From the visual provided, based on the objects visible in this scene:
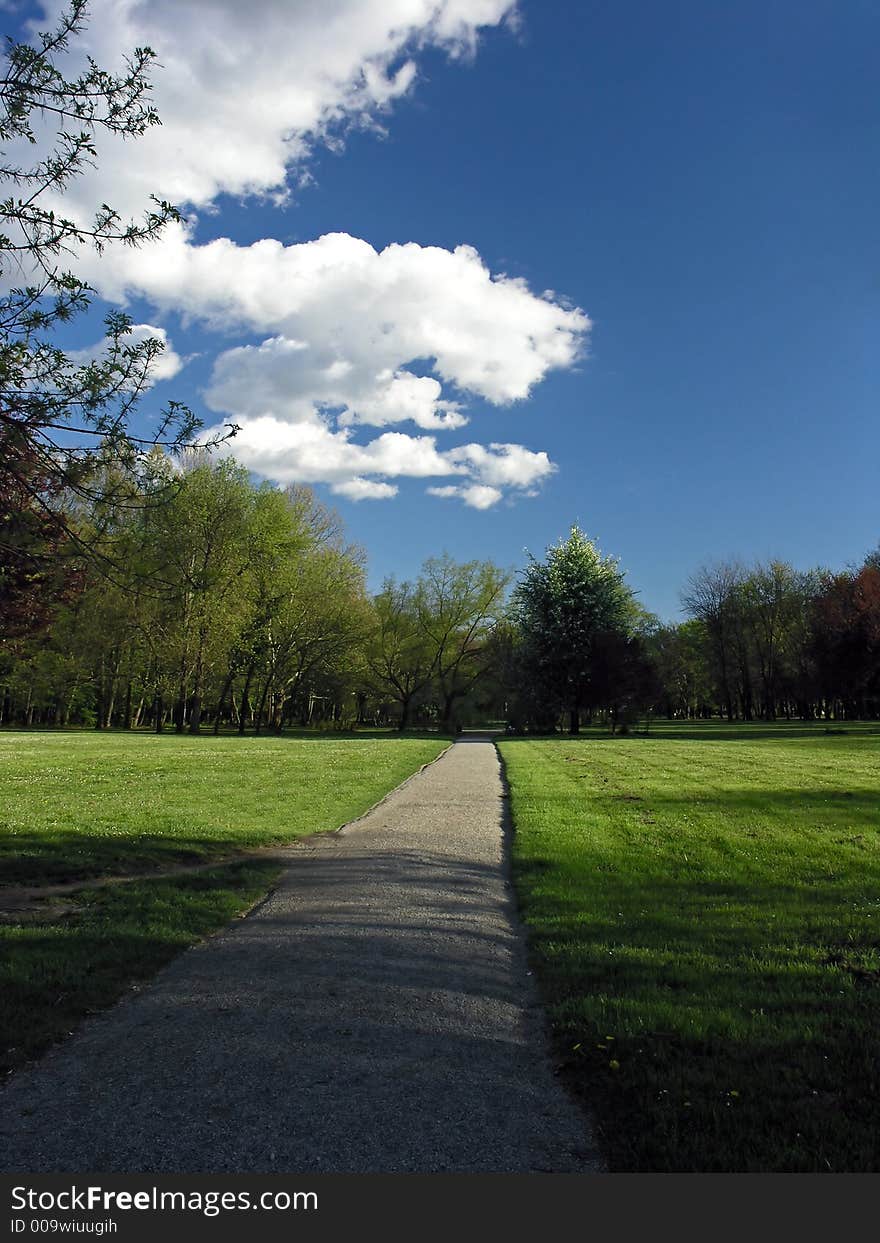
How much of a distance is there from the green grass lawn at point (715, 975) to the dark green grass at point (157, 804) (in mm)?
3846

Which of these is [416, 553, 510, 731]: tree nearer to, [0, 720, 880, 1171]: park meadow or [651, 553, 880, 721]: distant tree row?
[651, 553, 880, 721]: distant tree row

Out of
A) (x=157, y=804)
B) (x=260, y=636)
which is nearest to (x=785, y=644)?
(x=260, y=636)

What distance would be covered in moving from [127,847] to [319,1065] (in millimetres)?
6280

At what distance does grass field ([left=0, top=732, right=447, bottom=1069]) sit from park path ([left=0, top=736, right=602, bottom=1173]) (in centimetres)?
36

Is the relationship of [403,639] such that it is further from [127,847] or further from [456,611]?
[127,847]

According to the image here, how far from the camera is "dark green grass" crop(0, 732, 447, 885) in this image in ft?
29.3

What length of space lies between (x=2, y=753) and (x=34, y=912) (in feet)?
54.3

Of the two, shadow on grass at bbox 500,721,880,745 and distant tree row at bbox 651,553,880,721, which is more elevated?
distant tree row at bbox 651,553,880,721

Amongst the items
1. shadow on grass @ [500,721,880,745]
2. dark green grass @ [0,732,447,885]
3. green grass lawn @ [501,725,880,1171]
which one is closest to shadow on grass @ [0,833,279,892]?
dark green grass @ [0,732,447,885]

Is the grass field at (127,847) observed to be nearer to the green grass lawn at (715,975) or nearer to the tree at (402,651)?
the green grass lawn at (715,975)

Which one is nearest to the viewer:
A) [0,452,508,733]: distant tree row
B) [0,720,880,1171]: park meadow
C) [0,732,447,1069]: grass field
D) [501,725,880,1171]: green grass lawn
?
[501,725,880,1171]: green grass lawn

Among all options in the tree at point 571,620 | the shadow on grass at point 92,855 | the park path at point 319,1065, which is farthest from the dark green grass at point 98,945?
the tree at point 571,620

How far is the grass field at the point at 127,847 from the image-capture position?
198 inches

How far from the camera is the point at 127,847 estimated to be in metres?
9.27
